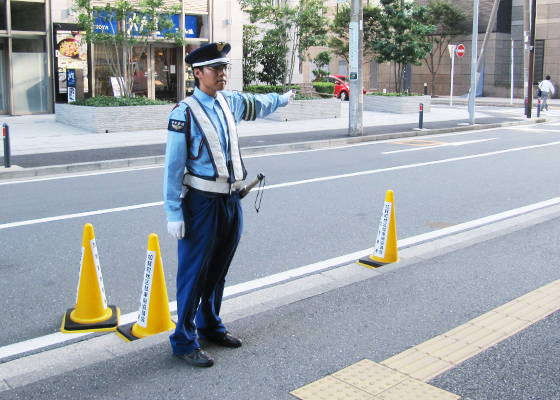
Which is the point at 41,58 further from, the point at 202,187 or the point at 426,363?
the point at 426,363

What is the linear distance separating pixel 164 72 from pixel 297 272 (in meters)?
20.3

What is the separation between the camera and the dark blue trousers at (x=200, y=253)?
381 centimetres

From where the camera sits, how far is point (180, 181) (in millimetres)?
3732

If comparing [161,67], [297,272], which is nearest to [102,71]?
[161,67]

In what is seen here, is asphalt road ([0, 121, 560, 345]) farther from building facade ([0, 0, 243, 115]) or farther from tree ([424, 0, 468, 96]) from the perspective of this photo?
tree ([424, 0, 468, 96])

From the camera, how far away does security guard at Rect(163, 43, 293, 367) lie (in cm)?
370

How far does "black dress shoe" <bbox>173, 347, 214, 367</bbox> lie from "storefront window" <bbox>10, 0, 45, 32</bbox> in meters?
20.8

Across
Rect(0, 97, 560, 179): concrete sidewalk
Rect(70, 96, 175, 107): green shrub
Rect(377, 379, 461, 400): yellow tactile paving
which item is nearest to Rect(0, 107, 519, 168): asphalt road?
Rect(0, 97, 560, 179): concrete sidewalk

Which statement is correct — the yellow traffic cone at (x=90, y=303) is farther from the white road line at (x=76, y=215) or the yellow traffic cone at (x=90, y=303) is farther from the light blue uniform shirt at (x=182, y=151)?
the white road line at (x=76, y=215)

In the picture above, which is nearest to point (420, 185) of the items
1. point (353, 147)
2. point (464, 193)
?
point (464, 193)

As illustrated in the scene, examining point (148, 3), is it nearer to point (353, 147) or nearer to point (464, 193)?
point (353, 147)

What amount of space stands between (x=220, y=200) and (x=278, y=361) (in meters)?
1.12

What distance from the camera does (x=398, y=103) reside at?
26.2 m

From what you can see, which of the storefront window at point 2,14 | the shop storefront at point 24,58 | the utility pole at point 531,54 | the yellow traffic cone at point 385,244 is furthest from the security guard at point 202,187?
the utility pole at point 531,54
